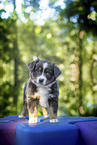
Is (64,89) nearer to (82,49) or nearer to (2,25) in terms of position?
(82,49)

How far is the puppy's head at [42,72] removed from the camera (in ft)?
6.34

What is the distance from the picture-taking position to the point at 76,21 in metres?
5.15

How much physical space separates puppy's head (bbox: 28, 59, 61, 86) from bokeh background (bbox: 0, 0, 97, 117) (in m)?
2.34

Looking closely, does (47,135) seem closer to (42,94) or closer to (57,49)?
(42,94)

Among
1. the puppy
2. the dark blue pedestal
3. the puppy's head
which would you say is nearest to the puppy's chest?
the puppy

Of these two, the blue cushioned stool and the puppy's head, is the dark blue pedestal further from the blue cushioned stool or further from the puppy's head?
the puppy's head

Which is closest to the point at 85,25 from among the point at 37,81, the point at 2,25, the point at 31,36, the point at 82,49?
the point at 82,49

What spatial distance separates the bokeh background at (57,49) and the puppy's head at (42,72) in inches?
92.1

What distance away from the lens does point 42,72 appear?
6.44 ft

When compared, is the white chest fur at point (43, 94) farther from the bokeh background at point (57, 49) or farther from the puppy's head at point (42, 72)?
the bokeh background at point (57, 49)

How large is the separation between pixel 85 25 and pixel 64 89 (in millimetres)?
1853

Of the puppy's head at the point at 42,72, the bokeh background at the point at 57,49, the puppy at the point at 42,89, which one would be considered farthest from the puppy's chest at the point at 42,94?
the bokeh background at the point at 57,49

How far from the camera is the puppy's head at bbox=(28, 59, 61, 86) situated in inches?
76.1

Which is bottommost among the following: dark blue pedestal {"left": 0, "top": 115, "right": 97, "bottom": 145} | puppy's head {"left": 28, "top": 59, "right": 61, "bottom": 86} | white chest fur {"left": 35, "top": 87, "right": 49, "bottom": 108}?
dark blue pedestal {"left": 0, "top": 115, "right": 97, "bottom": 145}
